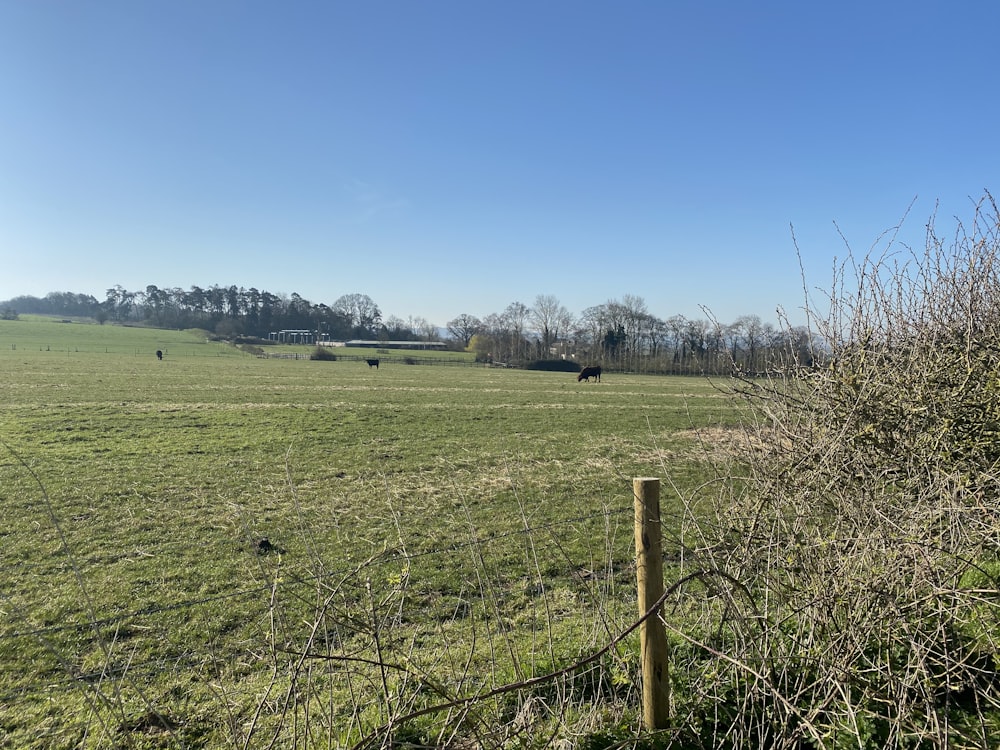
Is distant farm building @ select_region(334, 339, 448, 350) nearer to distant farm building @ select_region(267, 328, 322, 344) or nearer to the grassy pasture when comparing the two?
distant farm building @ select_region(267, 328, 322, 344)

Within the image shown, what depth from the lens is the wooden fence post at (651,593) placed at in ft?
9.43

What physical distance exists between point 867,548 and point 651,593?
108cm

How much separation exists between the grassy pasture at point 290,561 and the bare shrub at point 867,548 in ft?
2.16

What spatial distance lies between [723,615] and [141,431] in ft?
55.0

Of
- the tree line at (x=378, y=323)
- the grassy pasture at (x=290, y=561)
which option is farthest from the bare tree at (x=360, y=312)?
the grassy pasture at (x=290, y=561)

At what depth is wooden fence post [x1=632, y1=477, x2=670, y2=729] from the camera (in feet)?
9.43

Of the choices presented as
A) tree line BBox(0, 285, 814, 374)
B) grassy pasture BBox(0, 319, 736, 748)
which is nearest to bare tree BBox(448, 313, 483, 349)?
tree line BBox(0, 285, 814, 374)

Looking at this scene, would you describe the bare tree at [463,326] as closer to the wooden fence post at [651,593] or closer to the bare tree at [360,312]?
the bare tree at [360,312]

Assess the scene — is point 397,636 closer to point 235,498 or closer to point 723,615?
point 723,615

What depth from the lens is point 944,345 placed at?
13.9 ft

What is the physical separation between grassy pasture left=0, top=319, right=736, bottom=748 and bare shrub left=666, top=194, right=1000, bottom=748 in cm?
66

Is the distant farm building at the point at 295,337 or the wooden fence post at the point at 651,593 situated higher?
the distant farm building at the point at 295,337

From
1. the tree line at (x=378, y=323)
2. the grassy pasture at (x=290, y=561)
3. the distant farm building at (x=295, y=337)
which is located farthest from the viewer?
the distant farm building at (x=295, y=337)

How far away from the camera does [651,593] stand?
9.60 feet
